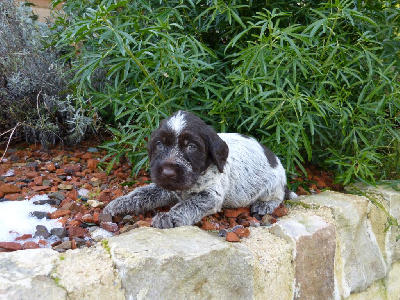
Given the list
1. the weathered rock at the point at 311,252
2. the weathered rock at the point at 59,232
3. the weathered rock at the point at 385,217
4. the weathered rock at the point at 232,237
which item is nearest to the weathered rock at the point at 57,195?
the weathered rock at the point at 59,232

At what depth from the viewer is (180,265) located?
95.2 inches

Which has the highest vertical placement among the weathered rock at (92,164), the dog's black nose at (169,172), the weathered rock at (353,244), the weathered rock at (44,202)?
the dog's black nose at (169,172)

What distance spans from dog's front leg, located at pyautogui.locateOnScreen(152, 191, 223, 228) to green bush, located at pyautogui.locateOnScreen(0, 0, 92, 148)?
174 cm

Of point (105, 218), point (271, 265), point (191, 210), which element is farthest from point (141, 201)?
point (271, 265)

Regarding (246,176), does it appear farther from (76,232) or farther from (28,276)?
(28,276)

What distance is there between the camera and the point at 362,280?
3783 millimetres

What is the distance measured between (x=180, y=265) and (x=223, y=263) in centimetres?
31

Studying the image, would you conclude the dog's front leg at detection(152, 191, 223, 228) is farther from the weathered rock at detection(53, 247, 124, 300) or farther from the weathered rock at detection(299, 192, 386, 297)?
the weathered rock at detection(299, 192, 386, 297)

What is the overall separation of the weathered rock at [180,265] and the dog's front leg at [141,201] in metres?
0.42

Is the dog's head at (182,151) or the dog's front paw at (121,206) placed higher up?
the dog's head at (182,151)

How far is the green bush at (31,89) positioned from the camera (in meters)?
4.40

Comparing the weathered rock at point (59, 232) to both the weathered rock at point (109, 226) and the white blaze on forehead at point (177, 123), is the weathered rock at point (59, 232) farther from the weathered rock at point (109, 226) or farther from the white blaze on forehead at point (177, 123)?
the white blaze on forehead at point (177, 123)

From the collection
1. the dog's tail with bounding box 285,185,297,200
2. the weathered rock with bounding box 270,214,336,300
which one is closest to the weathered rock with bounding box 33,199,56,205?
the weathered rock with bounding box 270,214,336,300

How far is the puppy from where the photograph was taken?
2.85 metres
